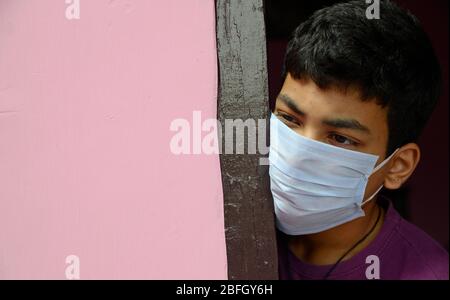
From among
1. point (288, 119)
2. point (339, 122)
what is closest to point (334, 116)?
point (339, 122)

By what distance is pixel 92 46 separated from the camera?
140cm

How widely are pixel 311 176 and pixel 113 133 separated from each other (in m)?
0.55

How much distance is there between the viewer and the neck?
169 centimetres

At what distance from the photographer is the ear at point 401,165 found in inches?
62.9

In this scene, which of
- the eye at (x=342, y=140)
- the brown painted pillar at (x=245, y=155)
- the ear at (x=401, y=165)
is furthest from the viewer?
the ear at (x=401, y=165)

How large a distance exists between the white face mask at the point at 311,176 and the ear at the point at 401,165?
94 millimetres

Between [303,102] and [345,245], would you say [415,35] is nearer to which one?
[303,102]

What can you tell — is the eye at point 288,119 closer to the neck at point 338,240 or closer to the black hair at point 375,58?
the black hair at point 375,58

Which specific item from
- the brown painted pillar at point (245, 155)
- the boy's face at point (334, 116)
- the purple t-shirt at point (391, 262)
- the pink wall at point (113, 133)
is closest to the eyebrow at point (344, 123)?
the boy's face at point (334, 116)

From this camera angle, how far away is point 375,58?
142cm

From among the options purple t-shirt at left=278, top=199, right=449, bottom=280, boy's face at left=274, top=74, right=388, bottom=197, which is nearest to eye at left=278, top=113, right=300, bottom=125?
boy's face at left=274, top=74, right=388, bottom=197

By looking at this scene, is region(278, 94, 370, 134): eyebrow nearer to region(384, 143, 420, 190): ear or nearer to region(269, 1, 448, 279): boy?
region(269, 1, 448, 279): boy

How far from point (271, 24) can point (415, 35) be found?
2.12 meters

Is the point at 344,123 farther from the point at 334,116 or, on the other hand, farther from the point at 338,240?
the point at 338,240
